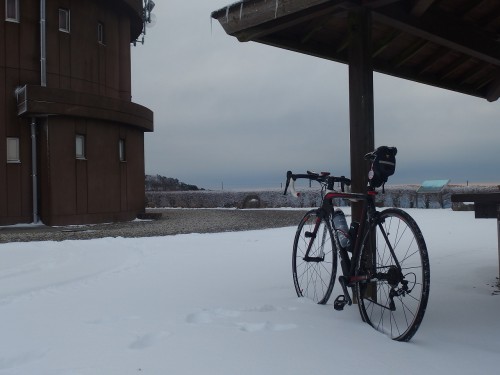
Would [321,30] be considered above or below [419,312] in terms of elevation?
above

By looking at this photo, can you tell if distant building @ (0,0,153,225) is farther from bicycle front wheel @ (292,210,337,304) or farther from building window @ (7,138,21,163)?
bicycle front wheel @ (292,210,337,304)

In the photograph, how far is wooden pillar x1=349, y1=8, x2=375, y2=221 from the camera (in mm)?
4188

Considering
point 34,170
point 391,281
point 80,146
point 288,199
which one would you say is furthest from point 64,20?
point 288,199

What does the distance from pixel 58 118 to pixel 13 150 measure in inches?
61.6

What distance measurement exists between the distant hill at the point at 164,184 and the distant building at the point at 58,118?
21652 mm

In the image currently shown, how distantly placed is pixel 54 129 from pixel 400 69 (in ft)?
33.7

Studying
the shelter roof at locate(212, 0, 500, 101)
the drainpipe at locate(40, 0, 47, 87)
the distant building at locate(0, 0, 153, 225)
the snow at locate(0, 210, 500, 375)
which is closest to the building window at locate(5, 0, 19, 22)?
the distant building at locate(0, 0, 153, 225)

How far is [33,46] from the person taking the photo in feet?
43.1

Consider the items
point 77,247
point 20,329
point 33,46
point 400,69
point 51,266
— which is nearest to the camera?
point 20,329

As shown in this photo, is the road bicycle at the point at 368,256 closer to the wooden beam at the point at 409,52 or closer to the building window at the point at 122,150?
the wooden beam at the point at 409,52

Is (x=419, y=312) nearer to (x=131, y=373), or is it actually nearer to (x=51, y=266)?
(x=131, y=373)

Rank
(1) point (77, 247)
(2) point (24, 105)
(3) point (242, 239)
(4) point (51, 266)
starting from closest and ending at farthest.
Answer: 1. (4) point (51, 266)
2. (1) point (77, 247)
3. (3) point (242, 239)
4. (2) point (24, 105)

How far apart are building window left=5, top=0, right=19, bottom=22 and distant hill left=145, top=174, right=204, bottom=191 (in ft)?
76.4

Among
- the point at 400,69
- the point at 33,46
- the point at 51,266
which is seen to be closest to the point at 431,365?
the point at 400,69
